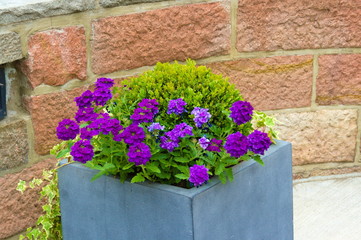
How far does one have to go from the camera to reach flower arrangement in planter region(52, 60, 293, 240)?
1905mm

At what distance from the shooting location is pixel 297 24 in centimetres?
315

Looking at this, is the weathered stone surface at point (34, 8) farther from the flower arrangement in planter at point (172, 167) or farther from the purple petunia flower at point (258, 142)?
the purple petunia flower at point (258, 142)

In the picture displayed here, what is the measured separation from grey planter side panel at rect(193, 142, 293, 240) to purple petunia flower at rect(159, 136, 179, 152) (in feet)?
0.55

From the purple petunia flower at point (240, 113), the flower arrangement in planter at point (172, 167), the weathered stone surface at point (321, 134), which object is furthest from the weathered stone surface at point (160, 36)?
the purple petunia flower at point (240, 113)

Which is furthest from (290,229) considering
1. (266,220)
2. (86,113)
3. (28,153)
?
(28,153)

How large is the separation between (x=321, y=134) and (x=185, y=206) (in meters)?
1.69

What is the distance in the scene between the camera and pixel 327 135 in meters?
3.38

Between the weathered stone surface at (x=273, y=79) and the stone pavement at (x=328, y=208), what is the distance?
0.45 m

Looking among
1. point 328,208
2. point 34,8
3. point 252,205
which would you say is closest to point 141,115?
point 252,205

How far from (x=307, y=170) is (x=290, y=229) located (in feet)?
3.69

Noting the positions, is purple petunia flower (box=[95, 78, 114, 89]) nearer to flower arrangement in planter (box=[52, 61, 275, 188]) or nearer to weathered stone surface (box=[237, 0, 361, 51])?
flower arrangement in planter (box=[52, 61, 275, 188])

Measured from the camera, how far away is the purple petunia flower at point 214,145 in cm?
194

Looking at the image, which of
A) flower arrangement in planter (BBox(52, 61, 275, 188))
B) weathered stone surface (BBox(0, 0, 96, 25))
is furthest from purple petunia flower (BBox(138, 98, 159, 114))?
weathered stone surface (BBox(0, 0, 96, 25))

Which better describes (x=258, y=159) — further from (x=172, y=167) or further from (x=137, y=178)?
(x=137, y=178)
